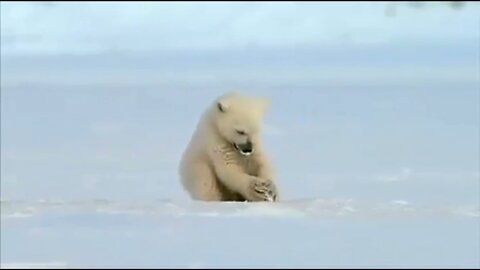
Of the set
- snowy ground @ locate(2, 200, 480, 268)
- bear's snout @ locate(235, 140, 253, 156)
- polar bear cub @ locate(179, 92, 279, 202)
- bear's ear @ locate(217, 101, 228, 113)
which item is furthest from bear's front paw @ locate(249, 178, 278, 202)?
snowy ground @ locate(2, 200, 480, 268)

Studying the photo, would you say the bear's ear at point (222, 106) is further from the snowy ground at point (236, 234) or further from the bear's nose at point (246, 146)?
the snowy ground at point (236, 234)

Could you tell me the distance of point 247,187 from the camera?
4.41 meters

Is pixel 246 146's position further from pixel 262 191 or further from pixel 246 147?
pixel 262 191

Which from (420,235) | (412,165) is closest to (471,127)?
(412,165)

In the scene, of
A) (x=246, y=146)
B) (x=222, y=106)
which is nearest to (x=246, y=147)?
(x=246, y=146)

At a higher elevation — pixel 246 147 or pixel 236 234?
pixel 246 147

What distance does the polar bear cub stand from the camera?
4.43 meters

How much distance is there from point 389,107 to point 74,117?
1.20 metres

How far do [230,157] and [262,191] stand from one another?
188mm

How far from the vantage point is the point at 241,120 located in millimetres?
4426

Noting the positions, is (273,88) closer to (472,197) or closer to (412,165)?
(412,165)

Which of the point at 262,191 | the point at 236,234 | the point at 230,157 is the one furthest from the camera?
the point at 230,157

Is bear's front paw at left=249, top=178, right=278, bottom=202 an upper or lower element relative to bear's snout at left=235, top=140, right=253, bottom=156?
lower

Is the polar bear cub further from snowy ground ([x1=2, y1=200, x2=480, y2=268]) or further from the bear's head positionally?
snowy ground ([x1=2, y1=200, x2=480, y2=268])
